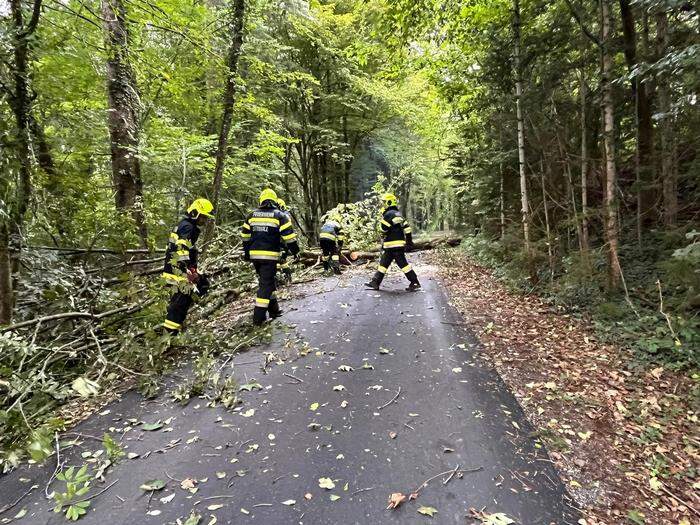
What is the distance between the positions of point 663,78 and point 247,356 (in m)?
7.59

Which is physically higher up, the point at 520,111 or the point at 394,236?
the point at 520,111

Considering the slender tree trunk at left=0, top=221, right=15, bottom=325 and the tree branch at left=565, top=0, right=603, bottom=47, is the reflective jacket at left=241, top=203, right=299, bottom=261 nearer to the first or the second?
the slender tree trunk at left=0, top=221, right=15, bottom=325

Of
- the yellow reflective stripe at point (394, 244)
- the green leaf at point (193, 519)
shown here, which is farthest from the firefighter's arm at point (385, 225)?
the green leaf at point (193, 519)

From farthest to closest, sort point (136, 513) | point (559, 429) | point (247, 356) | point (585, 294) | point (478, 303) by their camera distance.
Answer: point (478, 303)
point (585, 294)
point (247, 356)
point (559, 429)
point (136, 513)

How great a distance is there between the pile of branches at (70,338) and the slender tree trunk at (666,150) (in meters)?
8.41

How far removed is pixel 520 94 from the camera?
8.08m

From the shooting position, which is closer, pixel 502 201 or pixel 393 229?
pixel 393 229

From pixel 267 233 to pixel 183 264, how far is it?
1.43 m

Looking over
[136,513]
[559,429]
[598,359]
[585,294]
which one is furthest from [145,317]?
[585,294]

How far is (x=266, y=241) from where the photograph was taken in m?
6.50

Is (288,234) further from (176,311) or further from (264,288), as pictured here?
(176,311)

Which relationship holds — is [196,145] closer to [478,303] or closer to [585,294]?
[478,303]

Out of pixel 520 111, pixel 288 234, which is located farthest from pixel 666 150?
pixel 288 234

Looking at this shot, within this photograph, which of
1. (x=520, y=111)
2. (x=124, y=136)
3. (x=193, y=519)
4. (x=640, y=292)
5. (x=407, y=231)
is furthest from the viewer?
(x=407, y=231)
